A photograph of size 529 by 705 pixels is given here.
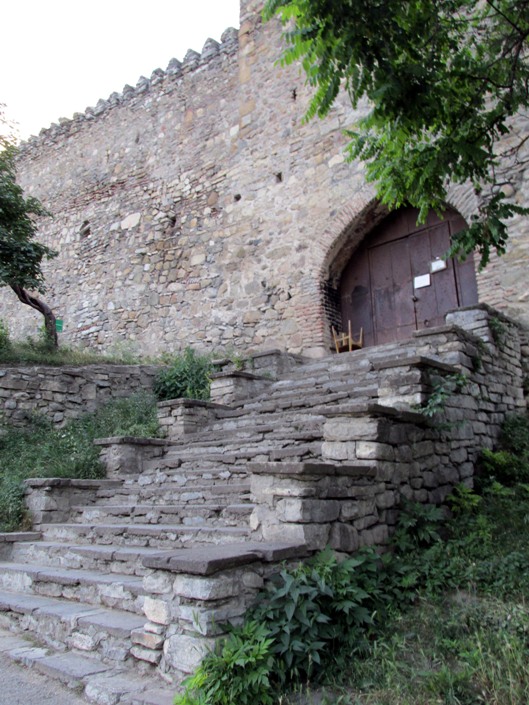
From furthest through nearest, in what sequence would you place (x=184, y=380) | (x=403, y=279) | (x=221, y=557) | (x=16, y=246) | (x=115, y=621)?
(x=16, y=246) < (x=403, y=279) < (x=184, y=380) < (x=115, y=621) < (x=221, y=557)

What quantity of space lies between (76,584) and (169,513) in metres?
1.04

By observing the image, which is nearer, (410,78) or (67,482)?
(410,78)

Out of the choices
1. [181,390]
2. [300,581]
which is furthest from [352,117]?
[300,581]

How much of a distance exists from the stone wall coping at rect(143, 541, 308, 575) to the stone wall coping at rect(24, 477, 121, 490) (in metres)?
3.03

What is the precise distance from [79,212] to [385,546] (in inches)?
529

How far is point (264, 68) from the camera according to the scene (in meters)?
11.8

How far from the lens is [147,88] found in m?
14.3

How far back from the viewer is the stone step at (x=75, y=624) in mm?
3432

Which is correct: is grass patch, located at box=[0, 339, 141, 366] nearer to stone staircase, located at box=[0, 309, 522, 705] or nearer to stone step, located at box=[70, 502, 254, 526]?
stone staircase, located at box=[0, 309, 522, 705]

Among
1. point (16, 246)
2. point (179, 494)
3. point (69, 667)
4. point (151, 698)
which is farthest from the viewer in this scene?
point (16, 246)

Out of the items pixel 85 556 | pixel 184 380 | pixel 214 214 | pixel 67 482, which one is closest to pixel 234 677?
pixel 85 556

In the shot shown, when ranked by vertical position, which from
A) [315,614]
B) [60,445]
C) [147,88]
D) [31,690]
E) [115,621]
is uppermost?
[147,88]

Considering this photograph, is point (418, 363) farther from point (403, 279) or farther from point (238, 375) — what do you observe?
point (403, 279)

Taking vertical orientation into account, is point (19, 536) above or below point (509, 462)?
below
